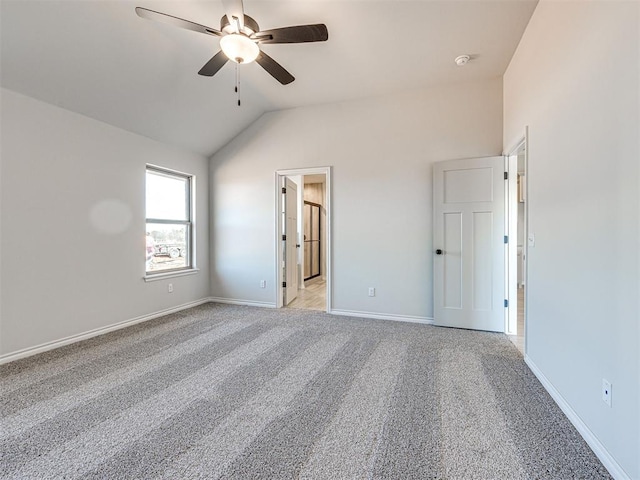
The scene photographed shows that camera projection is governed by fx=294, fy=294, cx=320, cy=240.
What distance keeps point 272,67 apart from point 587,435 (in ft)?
10.6

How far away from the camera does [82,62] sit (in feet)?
8.72

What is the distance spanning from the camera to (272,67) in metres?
2.45

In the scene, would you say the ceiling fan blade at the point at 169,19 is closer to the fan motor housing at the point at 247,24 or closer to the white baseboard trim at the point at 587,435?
the fan motor housing at the point at 247,24

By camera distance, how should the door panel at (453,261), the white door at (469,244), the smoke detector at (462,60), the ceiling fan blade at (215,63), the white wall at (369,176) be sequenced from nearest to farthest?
the ceiling fan blade at (215,63)
the smoke detector at (462,60)
the white door at (469,244)
the door panel at (453,261)
the white wall at (369,176)

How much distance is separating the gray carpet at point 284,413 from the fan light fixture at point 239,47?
2431 mm

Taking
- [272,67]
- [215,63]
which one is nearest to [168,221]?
[215,63]

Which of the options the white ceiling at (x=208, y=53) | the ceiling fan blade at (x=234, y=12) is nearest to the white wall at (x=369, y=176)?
the white ceiling at (x=208, y=53)

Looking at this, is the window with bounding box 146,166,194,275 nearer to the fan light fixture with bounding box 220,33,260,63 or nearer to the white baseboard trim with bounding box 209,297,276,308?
the white baseboard trim with bounding box 209,297,276,308

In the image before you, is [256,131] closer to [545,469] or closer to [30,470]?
[30,470]

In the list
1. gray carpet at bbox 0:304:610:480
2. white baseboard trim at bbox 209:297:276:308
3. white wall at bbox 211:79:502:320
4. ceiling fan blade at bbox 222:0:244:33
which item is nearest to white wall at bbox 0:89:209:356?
gray carpet at bbox 0:304:610:480

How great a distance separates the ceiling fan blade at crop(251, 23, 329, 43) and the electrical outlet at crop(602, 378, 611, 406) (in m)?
2.59

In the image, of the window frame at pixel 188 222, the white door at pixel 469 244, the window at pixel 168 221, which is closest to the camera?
the white door at pixel 469 244

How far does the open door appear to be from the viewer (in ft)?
A: 15.4

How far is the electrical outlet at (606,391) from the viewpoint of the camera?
1.45 m
